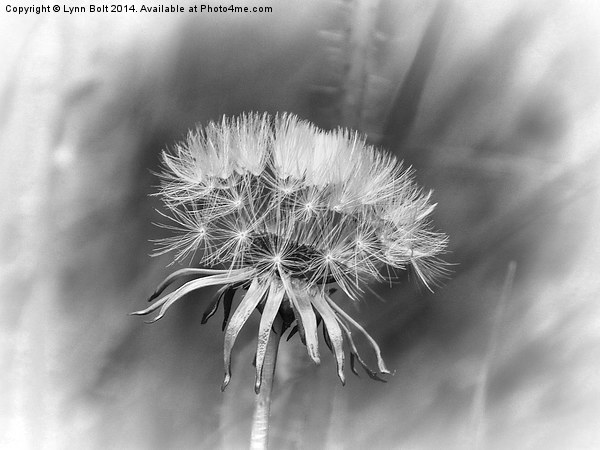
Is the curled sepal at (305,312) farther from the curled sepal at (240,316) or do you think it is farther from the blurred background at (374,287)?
the blurred background at (374,287)

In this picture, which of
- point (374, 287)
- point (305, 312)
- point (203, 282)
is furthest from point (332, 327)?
point (374, 287)

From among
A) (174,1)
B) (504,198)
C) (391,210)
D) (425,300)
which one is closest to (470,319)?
(425,300)

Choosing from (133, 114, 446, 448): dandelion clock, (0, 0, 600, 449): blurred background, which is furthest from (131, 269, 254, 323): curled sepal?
A: (0, 0, 600, 449): blurred background

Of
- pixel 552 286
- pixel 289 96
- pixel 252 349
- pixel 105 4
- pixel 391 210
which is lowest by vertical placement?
pixel 252 349

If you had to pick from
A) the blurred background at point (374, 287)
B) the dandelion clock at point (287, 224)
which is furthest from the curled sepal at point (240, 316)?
the blurred background at point (374, 287)

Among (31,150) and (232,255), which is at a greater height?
(31,150)

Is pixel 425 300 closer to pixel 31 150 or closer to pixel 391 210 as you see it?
pixel 391 210
